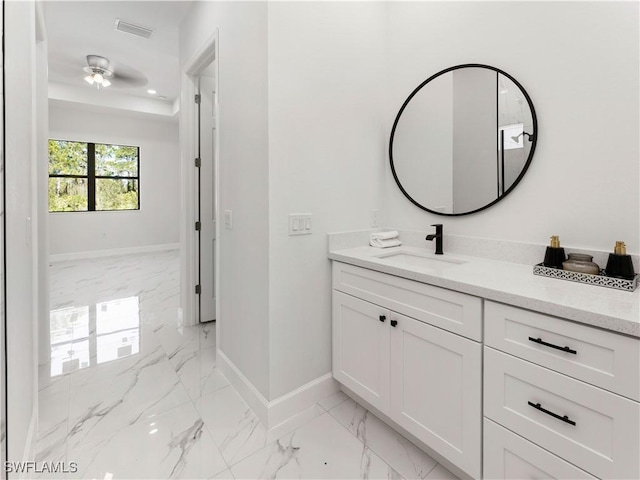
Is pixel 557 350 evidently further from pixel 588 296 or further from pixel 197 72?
pixel 197 72

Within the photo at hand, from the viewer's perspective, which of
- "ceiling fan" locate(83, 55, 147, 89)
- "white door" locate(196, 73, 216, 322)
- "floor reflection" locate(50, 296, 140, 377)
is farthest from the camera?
"ceiling fan" locate(83, 55, 147, 89)

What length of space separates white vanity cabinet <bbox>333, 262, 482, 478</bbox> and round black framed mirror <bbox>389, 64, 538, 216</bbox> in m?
0.72

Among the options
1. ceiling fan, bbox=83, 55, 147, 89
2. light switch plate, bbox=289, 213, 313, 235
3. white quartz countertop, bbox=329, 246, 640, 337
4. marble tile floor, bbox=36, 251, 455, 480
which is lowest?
marble tile floor, bbox=36, 251, 455, 480

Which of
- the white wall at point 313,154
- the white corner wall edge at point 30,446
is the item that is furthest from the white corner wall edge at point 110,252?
the white wall at point 313,154

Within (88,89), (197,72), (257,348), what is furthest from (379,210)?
(88,89)

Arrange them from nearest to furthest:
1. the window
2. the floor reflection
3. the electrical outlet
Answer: the electrical outlet
the floor reflection
the window

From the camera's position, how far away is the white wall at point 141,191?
614 centimetres

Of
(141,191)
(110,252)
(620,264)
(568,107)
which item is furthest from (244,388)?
(141,191)

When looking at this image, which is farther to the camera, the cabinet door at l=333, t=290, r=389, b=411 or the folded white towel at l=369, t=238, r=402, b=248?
→ the folded white towel at l=369, t=238, r=402, b=248

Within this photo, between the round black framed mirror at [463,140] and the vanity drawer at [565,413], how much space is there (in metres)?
0.97

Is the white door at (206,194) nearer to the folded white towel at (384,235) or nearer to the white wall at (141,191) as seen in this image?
the folded white towel at (384,235)

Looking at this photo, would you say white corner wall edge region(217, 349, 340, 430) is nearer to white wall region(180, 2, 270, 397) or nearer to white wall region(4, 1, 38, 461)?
white wall region(180, 2, 270, 397)

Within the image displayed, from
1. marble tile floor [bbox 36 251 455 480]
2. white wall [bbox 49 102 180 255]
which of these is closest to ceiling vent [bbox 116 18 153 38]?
marble tile floor [bbox 36 251 455 480]

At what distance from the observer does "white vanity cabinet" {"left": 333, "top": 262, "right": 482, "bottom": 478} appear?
4.16 ft
